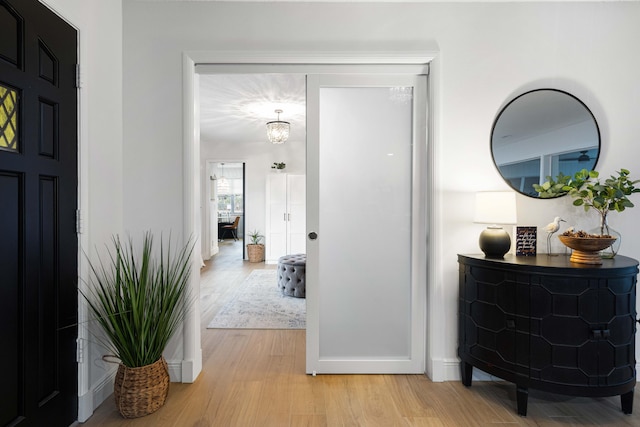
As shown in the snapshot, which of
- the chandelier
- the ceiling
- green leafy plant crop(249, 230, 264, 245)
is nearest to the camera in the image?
the ceiling

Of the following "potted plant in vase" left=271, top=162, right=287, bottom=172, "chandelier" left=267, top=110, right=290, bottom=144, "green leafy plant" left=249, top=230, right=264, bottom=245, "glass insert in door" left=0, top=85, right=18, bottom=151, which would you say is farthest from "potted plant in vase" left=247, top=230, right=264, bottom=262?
"glass insert in door" left=0, top=85, right=18, bottom=151

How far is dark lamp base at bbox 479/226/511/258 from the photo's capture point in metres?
2.04

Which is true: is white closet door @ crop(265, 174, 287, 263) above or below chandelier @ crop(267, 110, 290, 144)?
below

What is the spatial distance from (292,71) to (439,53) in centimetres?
100

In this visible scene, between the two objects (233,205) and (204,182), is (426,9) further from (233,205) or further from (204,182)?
(233,205)

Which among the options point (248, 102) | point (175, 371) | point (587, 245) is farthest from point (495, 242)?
point (248, 102)

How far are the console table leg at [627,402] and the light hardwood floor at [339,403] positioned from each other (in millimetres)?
29

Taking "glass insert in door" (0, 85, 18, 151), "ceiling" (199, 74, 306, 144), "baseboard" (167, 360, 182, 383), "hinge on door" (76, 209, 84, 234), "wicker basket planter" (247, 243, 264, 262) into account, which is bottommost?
"baseboard" (167, 360, 182, 383)

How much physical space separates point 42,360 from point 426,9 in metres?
3.02

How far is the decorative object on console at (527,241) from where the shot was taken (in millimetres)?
2156

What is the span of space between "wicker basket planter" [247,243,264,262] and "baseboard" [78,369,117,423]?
4.65 m

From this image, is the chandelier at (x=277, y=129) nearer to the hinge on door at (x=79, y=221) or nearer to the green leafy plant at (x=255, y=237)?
the green leafy plant at (x=255, y=237)

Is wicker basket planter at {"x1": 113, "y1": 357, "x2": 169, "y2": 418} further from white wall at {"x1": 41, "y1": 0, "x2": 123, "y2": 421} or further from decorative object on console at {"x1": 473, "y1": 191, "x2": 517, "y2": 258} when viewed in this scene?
decorative object on console at {"x1": 473, "y1": 191, "x2": 517, "y2": 258}

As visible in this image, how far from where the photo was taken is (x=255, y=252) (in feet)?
22.4
